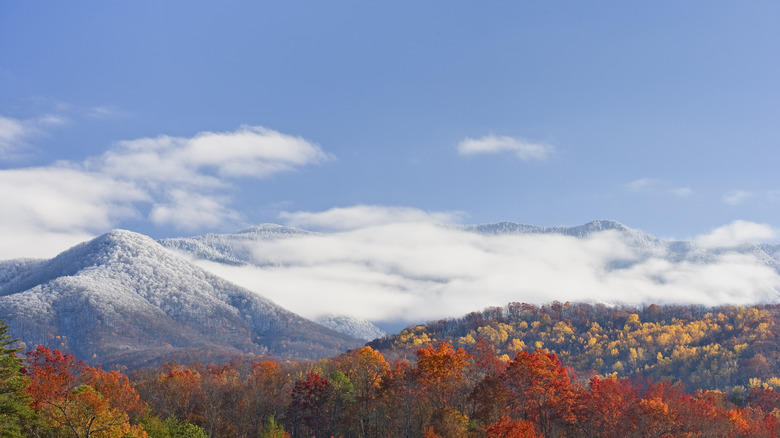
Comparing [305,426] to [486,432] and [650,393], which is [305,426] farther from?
[650,393]

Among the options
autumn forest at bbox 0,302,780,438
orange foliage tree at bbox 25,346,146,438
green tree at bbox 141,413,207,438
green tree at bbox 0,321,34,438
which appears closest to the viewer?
green tree at bbox 0,321,34,438

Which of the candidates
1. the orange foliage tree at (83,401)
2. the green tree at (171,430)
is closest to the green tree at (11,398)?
the orange foliage tree at (83,401)

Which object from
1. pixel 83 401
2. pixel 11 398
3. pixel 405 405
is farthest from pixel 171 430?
pixel 405 405

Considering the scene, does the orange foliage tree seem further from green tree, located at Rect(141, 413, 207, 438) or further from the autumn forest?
green tree, located at Rect(141, 413, 207, 438)

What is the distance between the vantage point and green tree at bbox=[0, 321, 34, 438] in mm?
61531

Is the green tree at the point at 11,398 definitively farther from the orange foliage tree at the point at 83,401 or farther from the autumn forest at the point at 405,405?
the orange foliage tree at the point at 83,401

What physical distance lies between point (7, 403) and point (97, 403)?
14478 millimetres

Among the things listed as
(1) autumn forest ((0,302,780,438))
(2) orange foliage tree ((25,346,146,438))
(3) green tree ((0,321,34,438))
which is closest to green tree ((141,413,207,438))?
(1) autumn forest ((0,302,780,438))

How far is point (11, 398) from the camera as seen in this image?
→ 63.9m

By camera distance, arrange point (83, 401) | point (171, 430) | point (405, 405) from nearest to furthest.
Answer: point (171, 430) → point (83, 401) → point (405, 405)

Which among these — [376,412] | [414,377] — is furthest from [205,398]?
[414,377]

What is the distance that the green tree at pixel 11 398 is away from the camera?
61.5m

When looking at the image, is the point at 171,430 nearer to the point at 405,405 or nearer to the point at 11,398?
the point at 11,398

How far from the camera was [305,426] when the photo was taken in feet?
355
